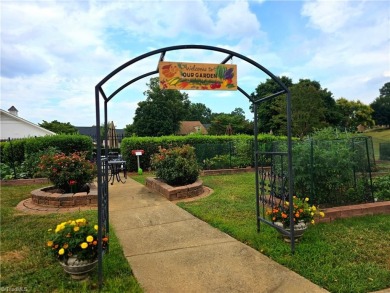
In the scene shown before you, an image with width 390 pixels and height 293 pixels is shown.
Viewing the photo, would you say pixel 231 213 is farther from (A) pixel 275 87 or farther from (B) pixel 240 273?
(A) pixel 275 87

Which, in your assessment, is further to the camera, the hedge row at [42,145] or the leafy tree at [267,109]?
the leafy tree at [267,109]

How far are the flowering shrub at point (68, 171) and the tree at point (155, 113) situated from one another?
3632 cm

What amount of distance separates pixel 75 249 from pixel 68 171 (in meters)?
4.43

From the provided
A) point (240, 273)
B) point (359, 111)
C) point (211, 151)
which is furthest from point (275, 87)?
point (240, 273)

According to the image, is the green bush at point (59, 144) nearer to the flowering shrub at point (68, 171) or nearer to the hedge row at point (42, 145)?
the hedge row at point (42, 145)

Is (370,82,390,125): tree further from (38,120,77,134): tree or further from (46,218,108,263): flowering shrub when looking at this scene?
(46,218,108,263): flowering shrub

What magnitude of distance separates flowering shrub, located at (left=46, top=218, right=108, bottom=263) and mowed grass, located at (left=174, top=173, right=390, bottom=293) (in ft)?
6.83

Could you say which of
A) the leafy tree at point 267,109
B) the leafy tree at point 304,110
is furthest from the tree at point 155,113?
the leafy tree at point 304,110

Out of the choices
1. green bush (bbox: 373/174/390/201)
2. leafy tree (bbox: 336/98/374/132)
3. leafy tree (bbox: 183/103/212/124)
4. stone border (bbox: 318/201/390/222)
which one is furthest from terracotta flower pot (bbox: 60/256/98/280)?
leafy tree (bbox: 183/103/212/124)

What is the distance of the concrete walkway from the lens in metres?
3.02

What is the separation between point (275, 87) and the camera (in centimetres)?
3653

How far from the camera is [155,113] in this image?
4456 cm

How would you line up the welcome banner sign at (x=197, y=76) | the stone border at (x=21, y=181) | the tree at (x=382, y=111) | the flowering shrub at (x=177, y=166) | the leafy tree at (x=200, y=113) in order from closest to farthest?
the welcome banner sign at (x=197, y=76), the flowering shrub at (x=177, y=166), the stone border at (x=21, y=181), the tree at (x=382, y=111), the leafy tree at (x=200, y=113)

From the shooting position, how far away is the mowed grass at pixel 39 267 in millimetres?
2986
